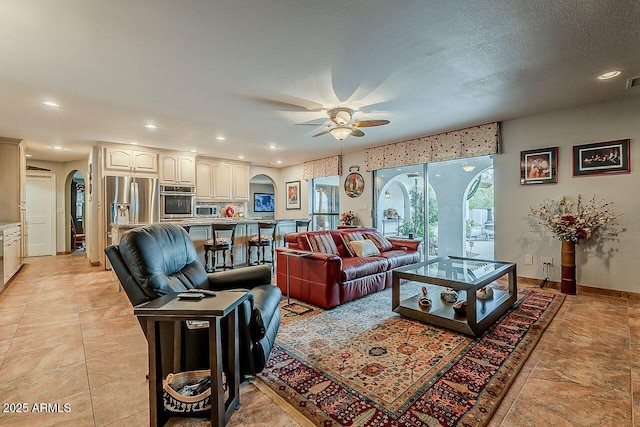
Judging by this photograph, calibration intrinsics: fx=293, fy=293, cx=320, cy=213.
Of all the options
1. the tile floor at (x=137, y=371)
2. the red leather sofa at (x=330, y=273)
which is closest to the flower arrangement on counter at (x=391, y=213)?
the red leather sofa at (x=330, y=273)

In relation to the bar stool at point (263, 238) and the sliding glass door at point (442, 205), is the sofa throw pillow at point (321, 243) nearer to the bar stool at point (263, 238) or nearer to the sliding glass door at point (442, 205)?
the bar stool at point (263, 238)

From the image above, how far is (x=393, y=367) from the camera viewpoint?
2.09m

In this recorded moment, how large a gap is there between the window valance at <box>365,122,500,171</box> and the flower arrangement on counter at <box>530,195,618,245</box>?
4.15ft

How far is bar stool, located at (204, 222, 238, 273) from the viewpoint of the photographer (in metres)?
4.95

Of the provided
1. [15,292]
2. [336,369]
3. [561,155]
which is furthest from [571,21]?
[15,292]

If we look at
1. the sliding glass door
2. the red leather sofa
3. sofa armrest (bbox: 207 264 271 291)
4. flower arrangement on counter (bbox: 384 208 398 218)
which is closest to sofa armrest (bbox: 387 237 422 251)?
the red leather sofa

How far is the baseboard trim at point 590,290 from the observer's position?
11.8 ft

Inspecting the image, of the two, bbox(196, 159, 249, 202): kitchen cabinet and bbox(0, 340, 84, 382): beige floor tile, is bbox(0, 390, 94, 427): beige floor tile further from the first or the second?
bbox(196, 159, 249, 202): kitchen cabinet

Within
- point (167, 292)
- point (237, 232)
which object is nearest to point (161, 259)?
point (167, 292)

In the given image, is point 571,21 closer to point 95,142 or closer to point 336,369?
point 336,369

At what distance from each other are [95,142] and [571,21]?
7031mm

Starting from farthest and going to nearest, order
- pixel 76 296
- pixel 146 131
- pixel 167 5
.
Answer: pixel 146 131, pixel 76 296, pixel 167 5

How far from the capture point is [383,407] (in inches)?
65.4

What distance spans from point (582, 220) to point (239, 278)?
4.17m
